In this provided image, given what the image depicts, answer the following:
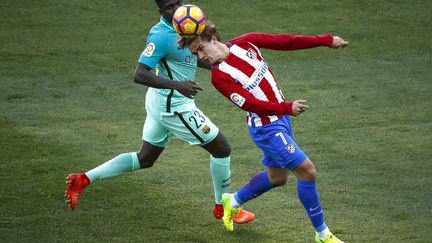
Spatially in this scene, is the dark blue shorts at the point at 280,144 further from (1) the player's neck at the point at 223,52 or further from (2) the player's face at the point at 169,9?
(2) the player's face at the point at 169,9

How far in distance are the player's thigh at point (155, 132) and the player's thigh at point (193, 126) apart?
13cm

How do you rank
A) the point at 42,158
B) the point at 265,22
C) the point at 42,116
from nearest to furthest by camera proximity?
the point at 42,158 → the point at 42,116 → the point at 265,22

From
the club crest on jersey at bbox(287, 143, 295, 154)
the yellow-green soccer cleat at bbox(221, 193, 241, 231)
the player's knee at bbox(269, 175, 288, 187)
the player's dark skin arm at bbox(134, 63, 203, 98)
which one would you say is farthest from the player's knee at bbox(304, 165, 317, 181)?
the player's dark skin arm at bbox(134, 63, 203, 98)

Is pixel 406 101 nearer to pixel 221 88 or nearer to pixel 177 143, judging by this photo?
pixel 177 143

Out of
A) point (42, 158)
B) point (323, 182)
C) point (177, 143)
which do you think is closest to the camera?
point (323, 182)

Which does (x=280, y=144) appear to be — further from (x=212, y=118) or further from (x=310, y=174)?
(x=212, y=118)

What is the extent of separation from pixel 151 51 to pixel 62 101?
490 cm

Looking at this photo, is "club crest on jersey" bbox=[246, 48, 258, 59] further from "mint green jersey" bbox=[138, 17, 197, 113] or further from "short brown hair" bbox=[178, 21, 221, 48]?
"mint green jersey" bbox=[138, 17, 197, 113]

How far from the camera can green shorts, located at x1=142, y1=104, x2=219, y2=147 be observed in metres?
7.76

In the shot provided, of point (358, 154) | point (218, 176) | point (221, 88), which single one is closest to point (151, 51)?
point (221, 88)

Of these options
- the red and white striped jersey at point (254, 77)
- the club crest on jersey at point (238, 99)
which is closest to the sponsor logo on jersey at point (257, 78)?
the red and white striped jersey at point (254, 77)

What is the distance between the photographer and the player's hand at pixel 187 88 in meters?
7.14

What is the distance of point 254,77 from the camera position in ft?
23.2

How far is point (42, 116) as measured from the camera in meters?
11.4
